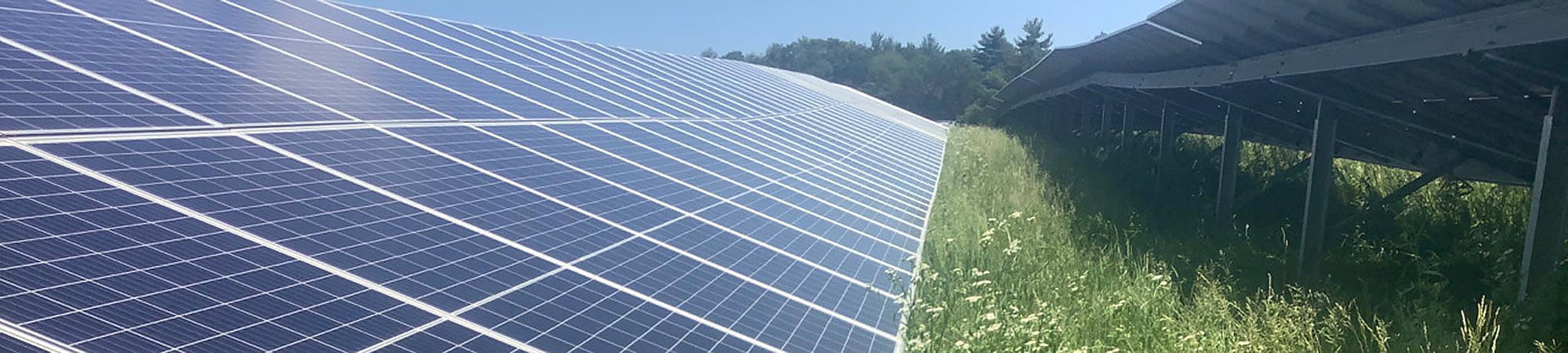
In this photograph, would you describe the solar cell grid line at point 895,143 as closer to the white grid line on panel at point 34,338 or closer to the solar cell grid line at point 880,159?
the solar cell grid line at point 880,159

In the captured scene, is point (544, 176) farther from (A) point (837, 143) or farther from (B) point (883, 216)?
(A) point (837, 143)

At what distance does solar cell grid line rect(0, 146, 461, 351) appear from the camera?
4262 mm

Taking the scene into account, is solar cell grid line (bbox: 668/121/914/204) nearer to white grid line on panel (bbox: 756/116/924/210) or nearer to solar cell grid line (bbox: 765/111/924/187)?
white grid line on panel (bbox: 756/116/924/210)

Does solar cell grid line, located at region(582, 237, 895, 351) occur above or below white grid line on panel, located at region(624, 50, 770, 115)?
below

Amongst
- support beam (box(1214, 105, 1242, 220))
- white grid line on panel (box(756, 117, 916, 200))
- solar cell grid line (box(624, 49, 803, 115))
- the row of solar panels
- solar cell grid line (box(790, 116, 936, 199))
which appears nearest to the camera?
the row of solar panels

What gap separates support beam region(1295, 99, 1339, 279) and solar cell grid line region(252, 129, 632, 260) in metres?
7.97

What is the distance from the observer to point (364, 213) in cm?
689

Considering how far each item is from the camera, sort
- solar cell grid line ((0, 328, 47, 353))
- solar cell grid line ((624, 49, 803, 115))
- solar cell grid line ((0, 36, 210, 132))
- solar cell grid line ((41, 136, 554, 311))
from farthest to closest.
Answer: solar cell grid line ((624, 49, 803, 115)) < solar cell grid line ((0, 36, 210, 132)) < solar cell grid line ((41, 136, 554, 311)) < solar cell grid line ((0, 328, 47, 353))

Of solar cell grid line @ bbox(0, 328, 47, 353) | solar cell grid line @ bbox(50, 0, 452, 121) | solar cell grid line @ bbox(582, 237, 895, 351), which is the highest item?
solar cell grid line @ bbox(50, 0, 452, 121)

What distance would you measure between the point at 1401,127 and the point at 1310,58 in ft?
22.1

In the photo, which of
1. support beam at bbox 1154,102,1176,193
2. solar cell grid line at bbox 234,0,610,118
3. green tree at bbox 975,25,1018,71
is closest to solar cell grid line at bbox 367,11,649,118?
solar cell grid line at bbox 234,0,610,118

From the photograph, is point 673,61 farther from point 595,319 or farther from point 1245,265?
point 595,319

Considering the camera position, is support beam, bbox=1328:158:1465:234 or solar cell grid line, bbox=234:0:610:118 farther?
solar cell grid line, bbox=234:0:610:118

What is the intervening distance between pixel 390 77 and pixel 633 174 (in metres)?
4.15
